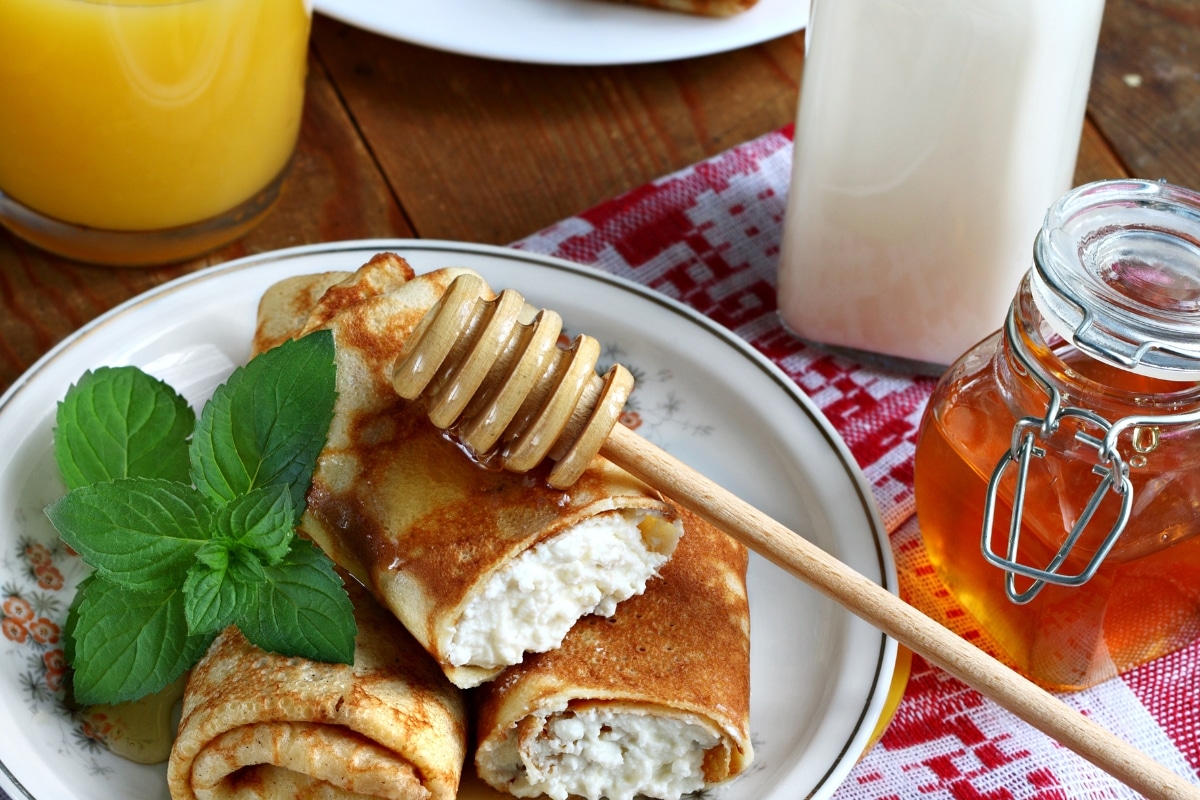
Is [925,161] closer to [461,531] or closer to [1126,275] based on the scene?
[1126,275]

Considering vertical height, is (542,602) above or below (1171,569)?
above

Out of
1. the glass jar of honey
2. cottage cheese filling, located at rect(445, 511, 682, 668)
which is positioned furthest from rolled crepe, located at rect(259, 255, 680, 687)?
the glass jar of honey

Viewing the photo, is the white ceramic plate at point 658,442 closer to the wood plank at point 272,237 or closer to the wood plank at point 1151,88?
the wood plank at point 272,237

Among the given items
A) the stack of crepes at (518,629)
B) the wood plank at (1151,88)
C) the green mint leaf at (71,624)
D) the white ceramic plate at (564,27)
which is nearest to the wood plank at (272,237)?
the white ceramic plate at (564,27)

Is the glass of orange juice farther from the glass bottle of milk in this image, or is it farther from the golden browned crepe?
the glass bottle of milk

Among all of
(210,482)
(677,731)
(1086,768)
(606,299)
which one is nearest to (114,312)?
(210,482)

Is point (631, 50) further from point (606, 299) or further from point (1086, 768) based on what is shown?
point (1086, 768)

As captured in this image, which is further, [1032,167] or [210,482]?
[1032,167]
